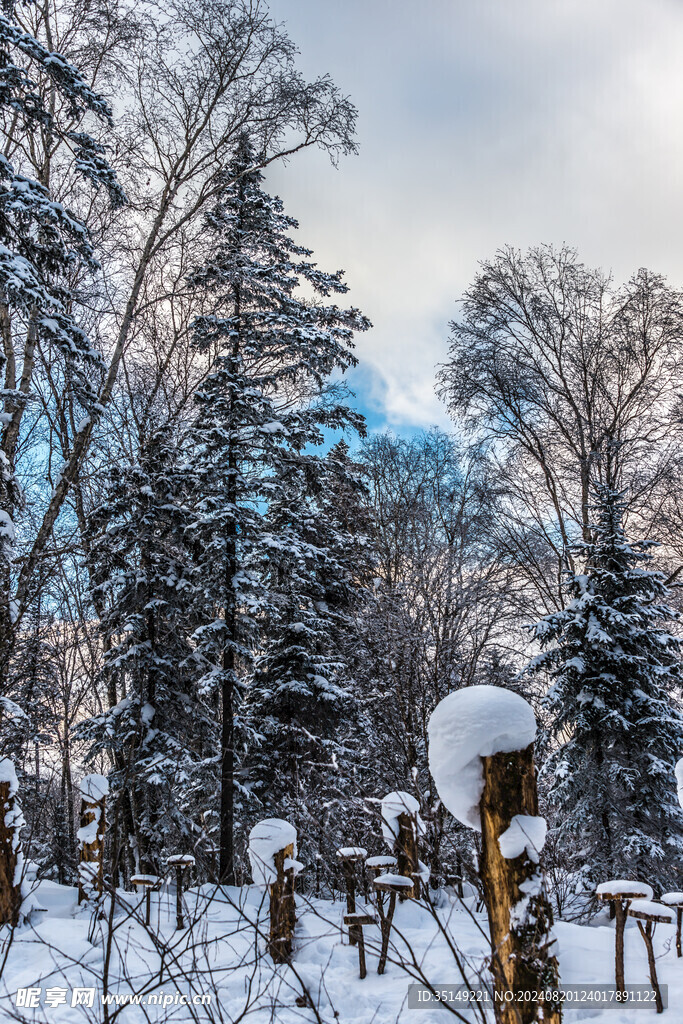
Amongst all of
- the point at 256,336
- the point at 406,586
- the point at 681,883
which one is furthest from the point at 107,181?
the point at 681,883

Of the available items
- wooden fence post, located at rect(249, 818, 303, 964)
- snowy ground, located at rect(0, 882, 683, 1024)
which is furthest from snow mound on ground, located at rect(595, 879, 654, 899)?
wooden fence post, located at rect(249, 818, 303, 964)

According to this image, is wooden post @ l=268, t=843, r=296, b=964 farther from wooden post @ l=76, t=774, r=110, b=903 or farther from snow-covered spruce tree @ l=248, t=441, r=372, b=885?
snow-covered spruce tree @ l=248, t=441, r=372, b=885

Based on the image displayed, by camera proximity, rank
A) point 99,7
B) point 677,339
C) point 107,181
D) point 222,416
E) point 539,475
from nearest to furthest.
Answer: point 107,181, point 99,7, point 222,416, point 677,339, point 539,475

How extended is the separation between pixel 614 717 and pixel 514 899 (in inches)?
283

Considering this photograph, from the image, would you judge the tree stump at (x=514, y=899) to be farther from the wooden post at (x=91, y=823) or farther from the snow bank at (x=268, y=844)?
the wooden post at (x=91, y=823)

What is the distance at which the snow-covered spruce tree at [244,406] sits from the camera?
35.0 ft

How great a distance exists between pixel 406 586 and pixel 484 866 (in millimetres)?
10646

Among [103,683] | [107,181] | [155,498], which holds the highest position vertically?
[107,181]

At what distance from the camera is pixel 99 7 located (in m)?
10.4

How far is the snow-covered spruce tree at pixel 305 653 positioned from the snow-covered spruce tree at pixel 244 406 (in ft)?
1.73

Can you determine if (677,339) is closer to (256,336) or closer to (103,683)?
(256,336)

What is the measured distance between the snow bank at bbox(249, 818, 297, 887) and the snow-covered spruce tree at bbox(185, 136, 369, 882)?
16.9 feet

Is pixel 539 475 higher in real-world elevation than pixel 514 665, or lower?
higher

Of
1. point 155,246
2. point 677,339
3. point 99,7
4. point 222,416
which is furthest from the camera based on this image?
point 155,246
